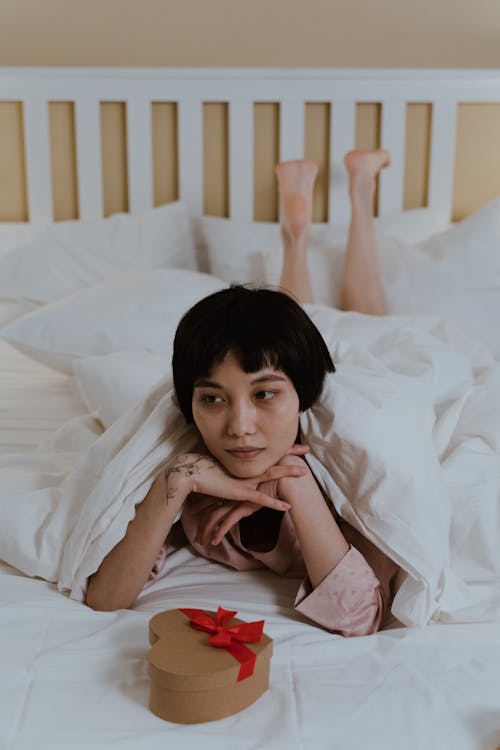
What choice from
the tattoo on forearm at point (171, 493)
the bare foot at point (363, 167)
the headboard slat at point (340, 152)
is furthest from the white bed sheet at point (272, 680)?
the headboard slat at point (340, 152)

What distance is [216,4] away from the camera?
2.31m

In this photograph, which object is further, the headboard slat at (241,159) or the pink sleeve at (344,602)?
the headboard slat at (241,159)

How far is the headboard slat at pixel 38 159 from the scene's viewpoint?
2.37 meters

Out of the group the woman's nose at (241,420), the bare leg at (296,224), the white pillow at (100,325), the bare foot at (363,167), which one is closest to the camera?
the woman's nose at (241,420)

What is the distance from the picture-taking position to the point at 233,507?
0.99 m

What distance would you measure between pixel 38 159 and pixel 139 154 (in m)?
0.29

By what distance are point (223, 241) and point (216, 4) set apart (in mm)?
662

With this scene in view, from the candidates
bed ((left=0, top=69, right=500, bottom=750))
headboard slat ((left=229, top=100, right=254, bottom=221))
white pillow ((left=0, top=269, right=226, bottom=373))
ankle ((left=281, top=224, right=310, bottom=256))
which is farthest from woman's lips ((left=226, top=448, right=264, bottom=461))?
headboard slat ((left=229, top=100, right=254, bottom=221))

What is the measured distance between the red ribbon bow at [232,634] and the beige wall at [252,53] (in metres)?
1.80

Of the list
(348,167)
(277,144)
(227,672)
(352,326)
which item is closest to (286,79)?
(277,144)

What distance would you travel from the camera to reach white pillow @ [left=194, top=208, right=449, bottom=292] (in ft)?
7.14

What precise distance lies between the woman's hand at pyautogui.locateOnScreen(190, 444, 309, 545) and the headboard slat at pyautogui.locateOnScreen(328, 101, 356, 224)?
4.94 ft

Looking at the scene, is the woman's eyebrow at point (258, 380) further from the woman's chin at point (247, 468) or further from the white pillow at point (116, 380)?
the white pillow at point (116, 380)

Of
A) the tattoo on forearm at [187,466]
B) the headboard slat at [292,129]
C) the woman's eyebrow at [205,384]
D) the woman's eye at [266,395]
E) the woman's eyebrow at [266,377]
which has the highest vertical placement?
the headboard slat at [292,129]
